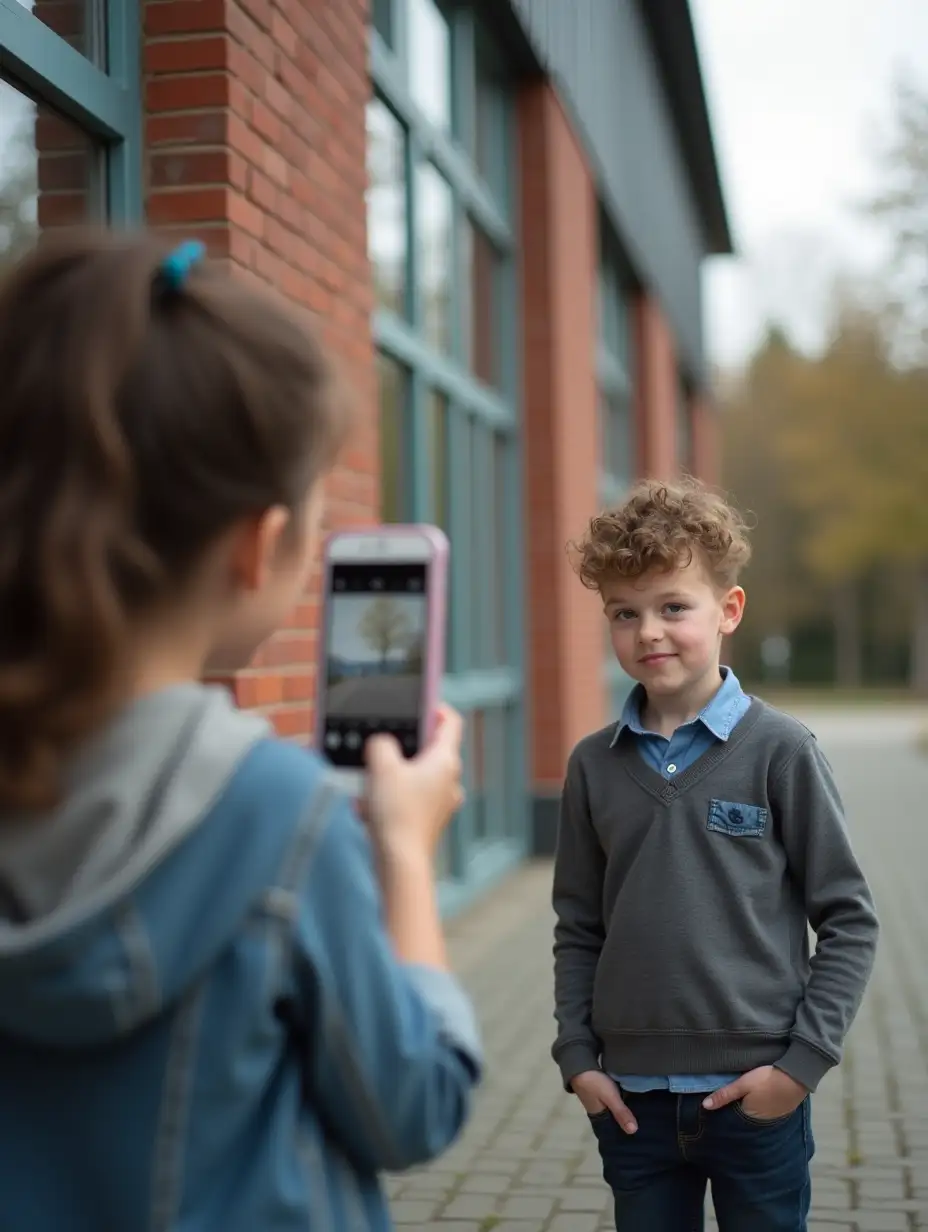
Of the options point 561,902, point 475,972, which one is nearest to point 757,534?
point 475,972

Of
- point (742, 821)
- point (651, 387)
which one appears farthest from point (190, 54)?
point (651, 387)

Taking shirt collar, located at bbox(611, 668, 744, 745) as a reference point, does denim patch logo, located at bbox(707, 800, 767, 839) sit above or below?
below

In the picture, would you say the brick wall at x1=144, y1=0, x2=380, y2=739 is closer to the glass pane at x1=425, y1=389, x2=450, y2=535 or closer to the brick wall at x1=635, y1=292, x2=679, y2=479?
the glass pane at x1=425, y1=389, x2=450, y2=535

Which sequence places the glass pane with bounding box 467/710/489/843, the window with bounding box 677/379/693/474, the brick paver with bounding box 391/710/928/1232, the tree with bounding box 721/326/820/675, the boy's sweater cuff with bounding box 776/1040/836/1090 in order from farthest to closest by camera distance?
the tree with bounding box 721/326/820/675
the window with bounding box 677/379/693/474
the glass pane with bounding box 467/710/489/843
the brick paver with bounding box 391/710/928/1232
the boy's sweater cuff with bounding box 776/1040/836/1090

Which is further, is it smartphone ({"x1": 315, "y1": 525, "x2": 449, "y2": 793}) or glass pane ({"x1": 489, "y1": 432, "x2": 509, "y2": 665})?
glass pane ({"x1": 489, "y1": 432, "x2": 509, "y2": 665})

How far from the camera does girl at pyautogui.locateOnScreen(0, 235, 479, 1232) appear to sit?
1227 millimetres

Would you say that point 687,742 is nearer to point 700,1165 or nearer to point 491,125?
point 700,1165

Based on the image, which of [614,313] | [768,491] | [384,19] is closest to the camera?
[384,19]

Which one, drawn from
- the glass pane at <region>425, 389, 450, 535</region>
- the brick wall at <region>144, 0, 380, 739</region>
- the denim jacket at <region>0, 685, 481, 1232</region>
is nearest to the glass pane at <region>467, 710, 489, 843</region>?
the glass pane at <region>425, 389, 450, 535</region>

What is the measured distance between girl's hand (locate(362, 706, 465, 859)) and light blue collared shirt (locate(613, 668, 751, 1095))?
110cm

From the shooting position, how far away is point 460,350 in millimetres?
8938

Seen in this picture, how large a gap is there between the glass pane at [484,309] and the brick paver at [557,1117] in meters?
3.30

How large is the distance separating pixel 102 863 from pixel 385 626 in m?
0.41

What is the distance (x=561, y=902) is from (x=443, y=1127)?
50.7 inches
